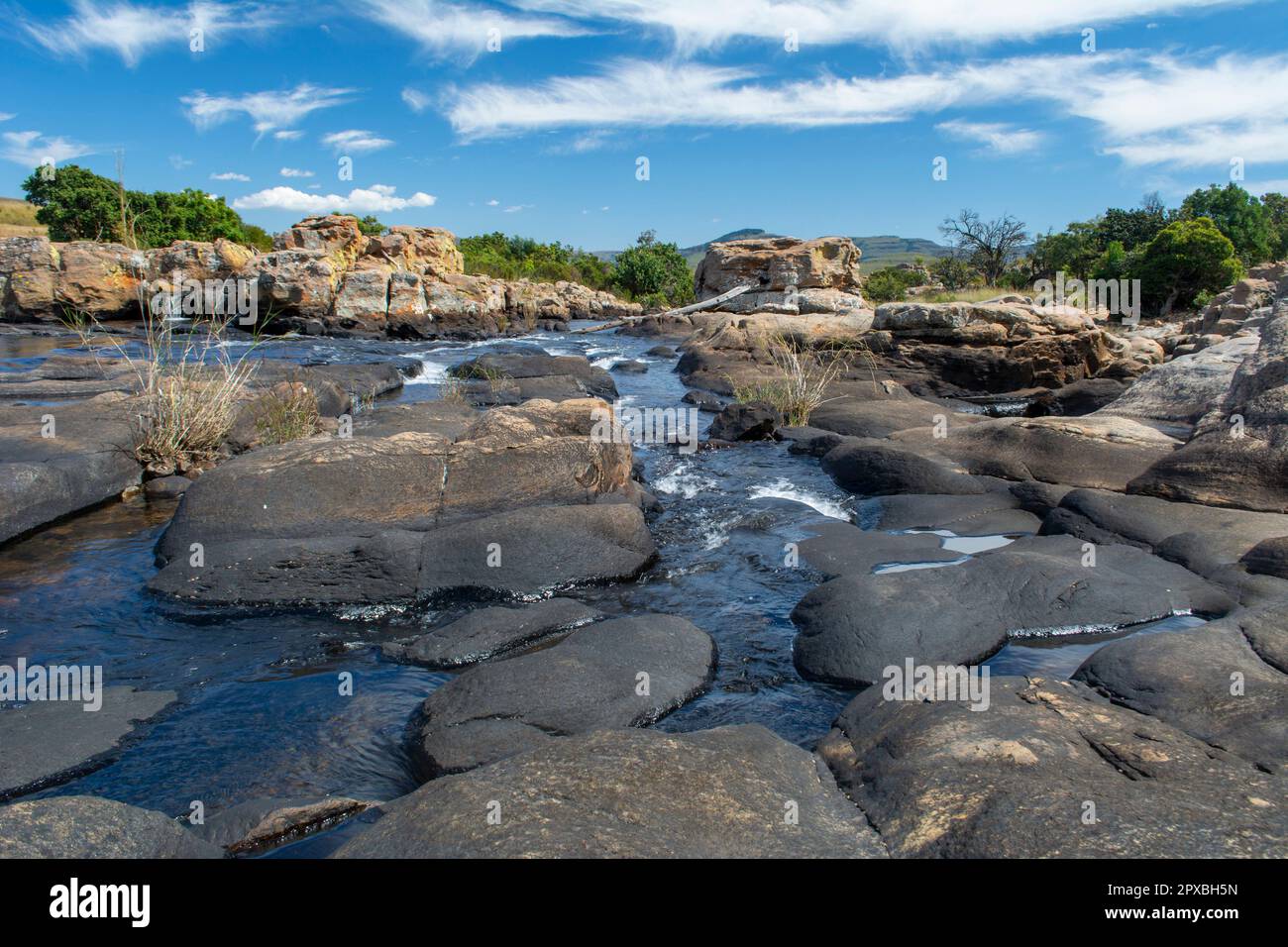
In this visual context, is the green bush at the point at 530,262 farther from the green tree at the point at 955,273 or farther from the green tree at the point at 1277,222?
the green tree at the point at 1277,222

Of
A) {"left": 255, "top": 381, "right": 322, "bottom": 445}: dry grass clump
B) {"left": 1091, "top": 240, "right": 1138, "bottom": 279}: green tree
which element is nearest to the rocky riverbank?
{"left": 255, "top": 381, "right": 322, "bottom": 445}: dry grass clump

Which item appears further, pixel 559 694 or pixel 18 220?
pixel 18 220

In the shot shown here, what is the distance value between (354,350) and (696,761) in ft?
79.9

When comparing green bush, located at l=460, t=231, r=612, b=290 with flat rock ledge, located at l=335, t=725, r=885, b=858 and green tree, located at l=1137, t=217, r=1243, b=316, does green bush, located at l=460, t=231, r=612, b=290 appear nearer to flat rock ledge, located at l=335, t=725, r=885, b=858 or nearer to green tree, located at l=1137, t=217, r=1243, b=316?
green tree, located at l=1137, t=217, r=1243, b=316

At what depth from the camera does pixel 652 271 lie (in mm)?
55750

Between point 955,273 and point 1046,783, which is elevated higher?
point 955,273

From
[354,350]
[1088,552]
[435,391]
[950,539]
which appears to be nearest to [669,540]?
[950,539]

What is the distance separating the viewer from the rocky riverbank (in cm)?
331

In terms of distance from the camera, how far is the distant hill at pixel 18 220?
166 ft

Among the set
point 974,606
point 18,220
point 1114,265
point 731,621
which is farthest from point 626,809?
point 18,220

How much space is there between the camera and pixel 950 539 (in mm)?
8367

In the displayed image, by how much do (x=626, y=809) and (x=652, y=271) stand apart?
54380 mm

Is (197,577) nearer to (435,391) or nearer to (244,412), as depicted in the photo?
(244,412)

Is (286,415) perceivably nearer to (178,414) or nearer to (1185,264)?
(178,414)
